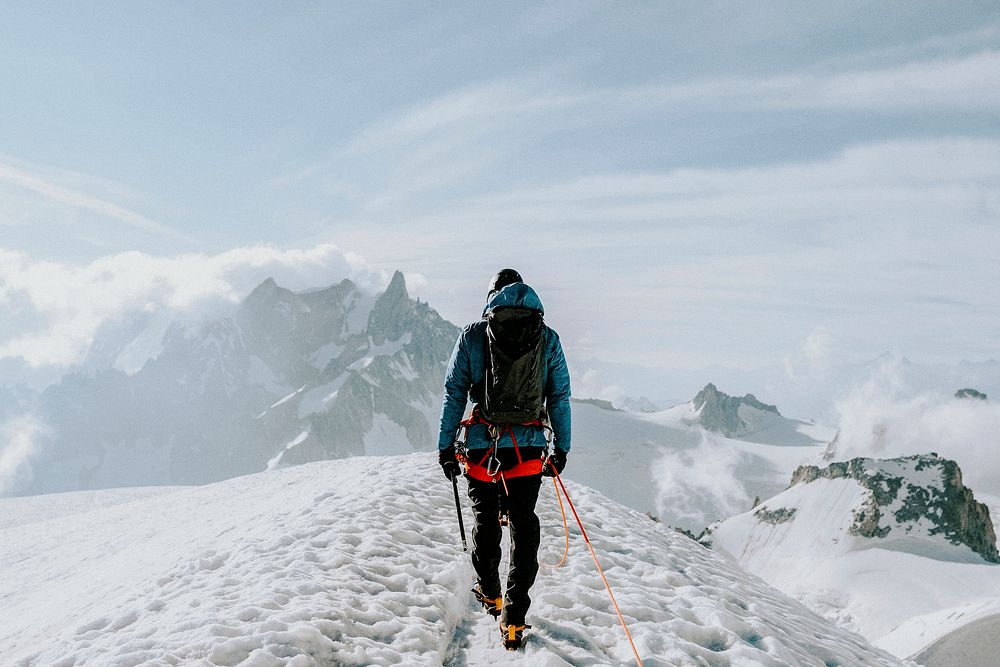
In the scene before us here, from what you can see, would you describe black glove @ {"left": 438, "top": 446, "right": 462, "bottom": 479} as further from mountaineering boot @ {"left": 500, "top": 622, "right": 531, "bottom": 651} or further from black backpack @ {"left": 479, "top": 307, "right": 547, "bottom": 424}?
mountaineering boot @ {"left": 500, "top": 622, "right": 531, "bottom": 651}

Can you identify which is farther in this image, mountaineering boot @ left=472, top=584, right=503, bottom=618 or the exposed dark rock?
the exposed dark rock

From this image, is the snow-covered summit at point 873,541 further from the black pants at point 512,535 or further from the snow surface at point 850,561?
the black pants at point 512,535

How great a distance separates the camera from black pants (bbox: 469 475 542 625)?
7.06 meters

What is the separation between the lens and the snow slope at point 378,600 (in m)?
7.07

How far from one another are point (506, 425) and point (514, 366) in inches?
28.8


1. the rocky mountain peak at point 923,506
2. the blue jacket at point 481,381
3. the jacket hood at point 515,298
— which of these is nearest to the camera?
the jacket hood at point 515,298

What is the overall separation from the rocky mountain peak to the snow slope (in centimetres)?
18411

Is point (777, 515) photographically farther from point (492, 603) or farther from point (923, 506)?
point (492, 603)

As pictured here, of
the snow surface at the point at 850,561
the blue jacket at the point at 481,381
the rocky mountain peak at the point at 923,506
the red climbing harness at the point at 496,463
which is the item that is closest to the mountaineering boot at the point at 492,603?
the red climbing harness at the point at 496,463

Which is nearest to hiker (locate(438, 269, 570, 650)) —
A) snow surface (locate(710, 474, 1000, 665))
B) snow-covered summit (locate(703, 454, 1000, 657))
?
snow surface (locate(710, 474, 1000, 665))

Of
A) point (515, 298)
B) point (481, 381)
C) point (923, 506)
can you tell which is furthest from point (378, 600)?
point (923, 506)

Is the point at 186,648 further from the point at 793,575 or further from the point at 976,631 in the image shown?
the point at 793,575

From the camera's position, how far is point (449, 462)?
290 inches

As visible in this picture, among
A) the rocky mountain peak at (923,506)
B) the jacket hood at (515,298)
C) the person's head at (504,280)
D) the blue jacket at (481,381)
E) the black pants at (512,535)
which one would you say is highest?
the person's head at (504,280)
